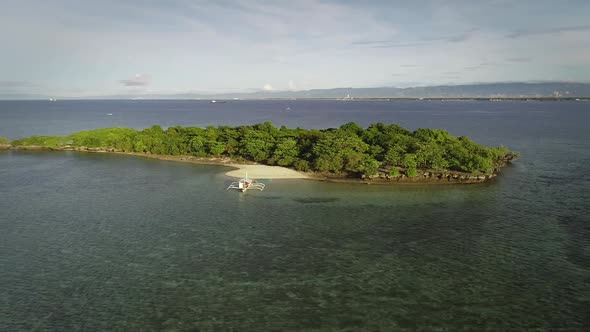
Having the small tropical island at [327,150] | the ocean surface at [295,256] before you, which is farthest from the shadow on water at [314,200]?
the small tropical island at [327,150]

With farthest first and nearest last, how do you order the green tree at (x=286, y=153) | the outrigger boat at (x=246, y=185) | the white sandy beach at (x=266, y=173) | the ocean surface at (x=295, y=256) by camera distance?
the green tree at (x=286, y=153)
the white sandy beach at (x=266, y=173)
the outrigger boat at (x=246, y=185)
the ocean surface at (x=295, y=256)

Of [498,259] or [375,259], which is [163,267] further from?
[498,259]

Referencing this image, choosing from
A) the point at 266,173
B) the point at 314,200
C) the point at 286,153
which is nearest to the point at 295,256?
the point at 314,200

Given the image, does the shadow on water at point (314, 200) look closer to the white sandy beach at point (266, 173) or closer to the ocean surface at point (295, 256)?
the ocean surface at point (295, 256)

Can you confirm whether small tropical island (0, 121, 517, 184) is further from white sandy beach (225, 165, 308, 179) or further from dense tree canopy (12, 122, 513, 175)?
white sandy beach (225, 165, 308, 179)

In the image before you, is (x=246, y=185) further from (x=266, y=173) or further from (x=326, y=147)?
(x=326, y=147)

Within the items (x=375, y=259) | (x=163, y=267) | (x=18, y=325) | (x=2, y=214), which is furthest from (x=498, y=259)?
(x=2, y=214)
